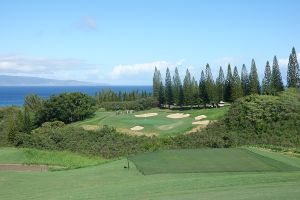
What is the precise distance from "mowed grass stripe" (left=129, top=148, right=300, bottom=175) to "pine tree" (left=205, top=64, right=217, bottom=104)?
50.3 meters

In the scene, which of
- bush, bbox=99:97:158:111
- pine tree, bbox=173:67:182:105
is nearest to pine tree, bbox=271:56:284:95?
pine tree, bbox=173:67:182:105

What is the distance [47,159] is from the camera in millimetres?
49500

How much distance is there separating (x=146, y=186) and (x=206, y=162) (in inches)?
453

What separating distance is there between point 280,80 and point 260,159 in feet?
169

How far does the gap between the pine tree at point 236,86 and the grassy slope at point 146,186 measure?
192ft

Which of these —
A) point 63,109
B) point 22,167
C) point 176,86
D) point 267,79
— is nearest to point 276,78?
point 267,79

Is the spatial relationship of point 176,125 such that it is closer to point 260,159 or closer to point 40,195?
point 260,159

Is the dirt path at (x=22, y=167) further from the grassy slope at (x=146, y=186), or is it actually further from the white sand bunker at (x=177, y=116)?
the white sand bunker at (x=177, y=116)

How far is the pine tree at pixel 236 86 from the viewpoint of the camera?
3514 inches

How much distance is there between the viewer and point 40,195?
81.9 ft

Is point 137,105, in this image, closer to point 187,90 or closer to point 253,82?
point 187,90

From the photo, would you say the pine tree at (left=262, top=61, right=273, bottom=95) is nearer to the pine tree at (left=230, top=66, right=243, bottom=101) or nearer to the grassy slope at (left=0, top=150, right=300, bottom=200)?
the pine tree at (left=230, top=66, right=243, bottom=101)

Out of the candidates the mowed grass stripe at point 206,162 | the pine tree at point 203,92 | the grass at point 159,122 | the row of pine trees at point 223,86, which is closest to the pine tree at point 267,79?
→ the row of pine trees at point 223,86

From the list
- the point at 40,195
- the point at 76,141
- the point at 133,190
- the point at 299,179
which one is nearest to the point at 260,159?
the point at 299,179
